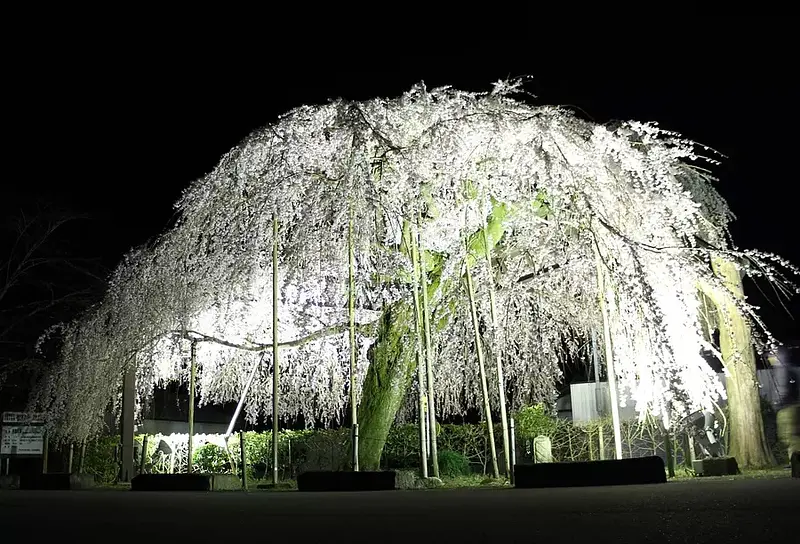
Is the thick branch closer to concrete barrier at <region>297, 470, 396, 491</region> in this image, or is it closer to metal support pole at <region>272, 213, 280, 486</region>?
metal support pole at <region>272, 213, 280, 486</region>

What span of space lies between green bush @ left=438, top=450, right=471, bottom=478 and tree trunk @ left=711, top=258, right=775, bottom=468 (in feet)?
13.4

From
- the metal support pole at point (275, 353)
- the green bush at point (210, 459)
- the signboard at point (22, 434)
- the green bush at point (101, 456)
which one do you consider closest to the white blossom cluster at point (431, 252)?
the metal support pole at point (275, 353)

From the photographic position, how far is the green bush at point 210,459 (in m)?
16.3

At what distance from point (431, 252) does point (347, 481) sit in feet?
13.3

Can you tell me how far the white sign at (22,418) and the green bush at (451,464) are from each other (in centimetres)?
712

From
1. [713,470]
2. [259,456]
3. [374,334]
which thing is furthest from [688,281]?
[259,456]

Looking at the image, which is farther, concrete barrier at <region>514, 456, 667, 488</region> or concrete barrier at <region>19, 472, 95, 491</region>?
concrete barrier at <region>19, 472, 95, 491</region>

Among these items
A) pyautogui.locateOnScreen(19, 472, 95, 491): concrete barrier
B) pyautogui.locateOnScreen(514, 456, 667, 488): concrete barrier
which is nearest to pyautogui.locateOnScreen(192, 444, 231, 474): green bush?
pyautogui.locateOnScreen(19, 472, 95, 491): concrete barrier

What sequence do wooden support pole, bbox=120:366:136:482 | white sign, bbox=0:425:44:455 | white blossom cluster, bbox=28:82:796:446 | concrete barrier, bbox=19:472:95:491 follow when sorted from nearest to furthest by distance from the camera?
white blossom cluster, bbox=28:82:796:446, concrete barrier, bbox=19:472:95:491, wooden support pole, bbox=120:366:136:482, white sign, bbox=0:425:44:455

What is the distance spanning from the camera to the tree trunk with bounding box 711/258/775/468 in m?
11.3

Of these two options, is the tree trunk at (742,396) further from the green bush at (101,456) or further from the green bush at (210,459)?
the green bush at (101,456)

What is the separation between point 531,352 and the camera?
13.3 metres

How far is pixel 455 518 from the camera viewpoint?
15.8 feet

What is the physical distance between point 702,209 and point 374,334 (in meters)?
5.33
